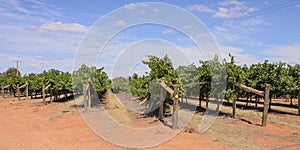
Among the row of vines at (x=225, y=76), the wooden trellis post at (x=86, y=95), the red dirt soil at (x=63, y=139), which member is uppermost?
the row of vines at (x=225, y=76)

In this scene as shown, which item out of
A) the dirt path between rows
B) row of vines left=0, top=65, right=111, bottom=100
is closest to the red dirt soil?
the dirt path between rows

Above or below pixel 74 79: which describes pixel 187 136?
below

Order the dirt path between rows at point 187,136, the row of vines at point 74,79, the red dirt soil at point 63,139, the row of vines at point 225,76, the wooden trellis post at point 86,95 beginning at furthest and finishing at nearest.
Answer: the row of vines at point 74,79
the wooden trellis post at point 86,95
the row of vines at point 225,76
the dirt path between rows at point 187,136
the red dirt soil at point 63,139

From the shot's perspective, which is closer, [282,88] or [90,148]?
[90,148]

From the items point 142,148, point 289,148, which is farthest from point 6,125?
point 289,148

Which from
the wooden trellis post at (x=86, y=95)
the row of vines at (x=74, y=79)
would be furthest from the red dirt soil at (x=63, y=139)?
the row of vines at (x=74, y=79)

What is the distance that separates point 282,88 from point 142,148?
49.9ft

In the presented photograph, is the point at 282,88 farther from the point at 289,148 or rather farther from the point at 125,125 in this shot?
the point at 125,125

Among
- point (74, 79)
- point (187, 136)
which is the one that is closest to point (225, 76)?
point (187, 136)

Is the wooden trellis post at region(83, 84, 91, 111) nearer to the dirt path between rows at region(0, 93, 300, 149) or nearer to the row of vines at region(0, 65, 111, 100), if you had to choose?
the row of vines at region(0, 65, 111, 100)

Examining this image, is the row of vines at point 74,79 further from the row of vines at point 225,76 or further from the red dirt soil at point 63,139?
the red dirt soil at point 63,139

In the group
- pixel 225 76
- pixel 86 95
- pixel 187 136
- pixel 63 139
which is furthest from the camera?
pixel 86 95

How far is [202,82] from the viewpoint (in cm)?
2098

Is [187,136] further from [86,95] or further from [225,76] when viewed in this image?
[86,95]
